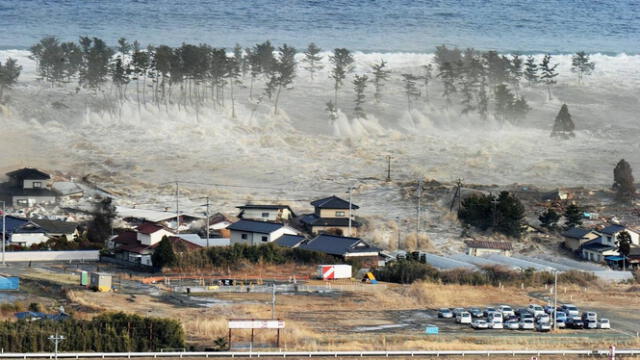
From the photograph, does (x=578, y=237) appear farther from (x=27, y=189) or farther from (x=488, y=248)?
(x=27, y=189)

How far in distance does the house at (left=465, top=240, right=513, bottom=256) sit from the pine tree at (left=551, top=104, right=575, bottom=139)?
1145 inches

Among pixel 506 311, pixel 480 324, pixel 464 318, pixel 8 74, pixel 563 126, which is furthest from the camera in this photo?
pixel 8 74

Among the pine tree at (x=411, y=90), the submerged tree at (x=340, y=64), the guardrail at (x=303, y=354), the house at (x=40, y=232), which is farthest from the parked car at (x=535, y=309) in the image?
the submerged tree at (x=340, y=64)

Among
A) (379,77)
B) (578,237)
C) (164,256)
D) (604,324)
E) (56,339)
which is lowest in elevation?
(604,324)

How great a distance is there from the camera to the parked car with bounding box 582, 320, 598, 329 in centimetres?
4162

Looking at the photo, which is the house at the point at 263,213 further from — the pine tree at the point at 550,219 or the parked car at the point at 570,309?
the parked car at the point at 570,309

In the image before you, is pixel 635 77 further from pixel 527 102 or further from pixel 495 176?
pixel 495 176

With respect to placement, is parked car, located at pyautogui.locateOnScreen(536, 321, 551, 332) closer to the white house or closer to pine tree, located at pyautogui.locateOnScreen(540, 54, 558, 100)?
the white house

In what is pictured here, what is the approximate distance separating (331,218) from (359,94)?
31584 millimetres

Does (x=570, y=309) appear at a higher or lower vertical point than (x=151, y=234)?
lower

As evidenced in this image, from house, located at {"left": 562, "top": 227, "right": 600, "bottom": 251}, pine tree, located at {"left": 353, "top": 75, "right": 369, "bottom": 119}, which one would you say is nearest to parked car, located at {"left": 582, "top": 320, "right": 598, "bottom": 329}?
house, located at {"left": 562, "top": 227, "right": 600, "bottom": 251}

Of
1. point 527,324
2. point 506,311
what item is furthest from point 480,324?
point 506,311

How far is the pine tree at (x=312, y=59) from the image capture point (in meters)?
99.0

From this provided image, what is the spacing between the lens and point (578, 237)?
57.0 m
